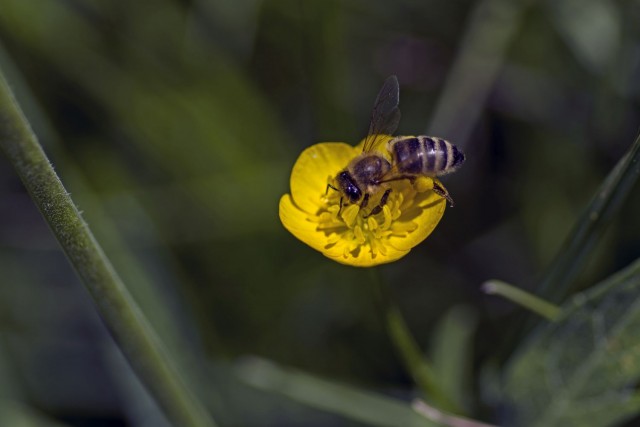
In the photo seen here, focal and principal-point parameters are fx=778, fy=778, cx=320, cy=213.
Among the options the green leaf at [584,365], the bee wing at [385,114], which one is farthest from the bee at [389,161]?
the green leaf at [584,365]

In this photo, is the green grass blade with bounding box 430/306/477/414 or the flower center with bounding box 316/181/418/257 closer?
the flower center with bounding box 316/181/418/257

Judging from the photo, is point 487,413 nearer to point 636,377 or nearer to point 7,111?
point 636,377

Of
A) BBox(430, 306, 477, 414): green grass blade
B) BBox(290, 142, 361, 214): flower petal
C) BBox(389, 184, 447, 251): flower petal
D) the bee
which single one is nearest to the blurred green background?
BBox(430, 306, 477, 414): green grass blade

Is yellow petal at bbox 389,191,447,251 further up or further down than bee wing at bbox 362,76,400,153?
further down

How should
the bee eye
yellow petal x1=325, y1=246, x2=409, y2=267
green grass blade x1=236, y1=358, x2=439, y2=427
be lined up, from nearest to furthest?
yellow petal x1=325, y1=246, x2=409, y2=267 < the bee eye < green grass blade x1=236, y1=358, x2=439, y2=427

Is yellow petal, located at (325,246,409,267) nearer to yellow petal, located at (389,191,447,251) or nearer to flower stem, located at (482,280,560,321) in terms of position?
yellow petal, located at (389,191,447,251)

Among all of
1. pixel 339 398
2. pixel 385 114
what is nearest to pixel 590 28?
pixel 385 114

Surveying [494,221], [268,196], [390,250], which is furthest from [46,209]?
[494,221]
